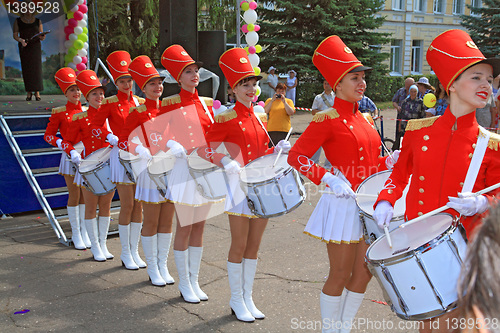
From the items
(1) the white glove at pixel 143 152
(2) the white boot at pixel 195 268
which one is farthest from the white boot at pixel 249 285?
(1) the white glove at pixel 143 152

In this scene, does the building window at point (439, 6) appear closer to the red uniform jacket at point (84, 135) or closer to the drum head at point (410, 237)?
the red uniform jacket at point (84, 135)

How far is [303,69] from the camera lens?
880 inches

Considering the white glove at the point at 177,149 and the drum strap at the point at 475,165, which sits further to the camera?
the white glove at the point at 177,149

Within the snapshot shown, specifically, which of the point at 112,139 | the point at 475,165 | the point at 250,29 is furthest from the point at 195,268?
the point at 250,29

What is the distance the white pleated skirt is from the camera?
3.26 metres

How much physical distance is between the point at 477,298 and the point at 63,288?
457cm

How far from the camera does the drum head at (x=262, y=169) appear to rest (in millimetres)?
3734

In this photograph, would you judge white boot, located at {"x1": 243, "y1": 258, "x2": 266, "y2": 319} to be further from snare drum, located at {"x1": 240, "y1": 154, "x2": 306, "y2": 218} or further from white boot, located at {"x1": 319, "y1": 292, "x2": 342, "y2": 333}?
white boot, located at {"x1": 319, "y1": 292, "x2": 342, "y2": 333}

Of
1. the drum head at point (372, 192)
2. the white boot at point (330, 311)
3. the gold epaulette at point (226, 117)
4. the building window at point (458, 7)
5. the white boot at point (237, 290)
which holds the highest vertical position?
the building window at point (458, 7)

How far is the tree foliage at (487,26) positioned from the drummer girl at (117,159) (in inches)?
946

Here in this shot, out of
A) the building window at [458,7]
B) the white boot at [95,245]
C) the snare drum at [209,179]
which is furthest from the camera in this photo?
the building window at [458,7]

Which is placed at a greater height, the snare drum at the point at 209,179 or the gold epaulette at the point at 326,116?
the gold epaulette at the point at 326,116

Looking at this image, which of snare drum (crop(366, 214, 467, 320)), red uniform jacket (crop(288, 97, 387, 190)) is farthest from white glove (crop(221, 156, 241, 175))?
snare drum (crop(366, 214, 467, 320))

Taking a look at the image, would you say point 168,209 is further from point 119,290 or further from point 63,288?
point 63,288
